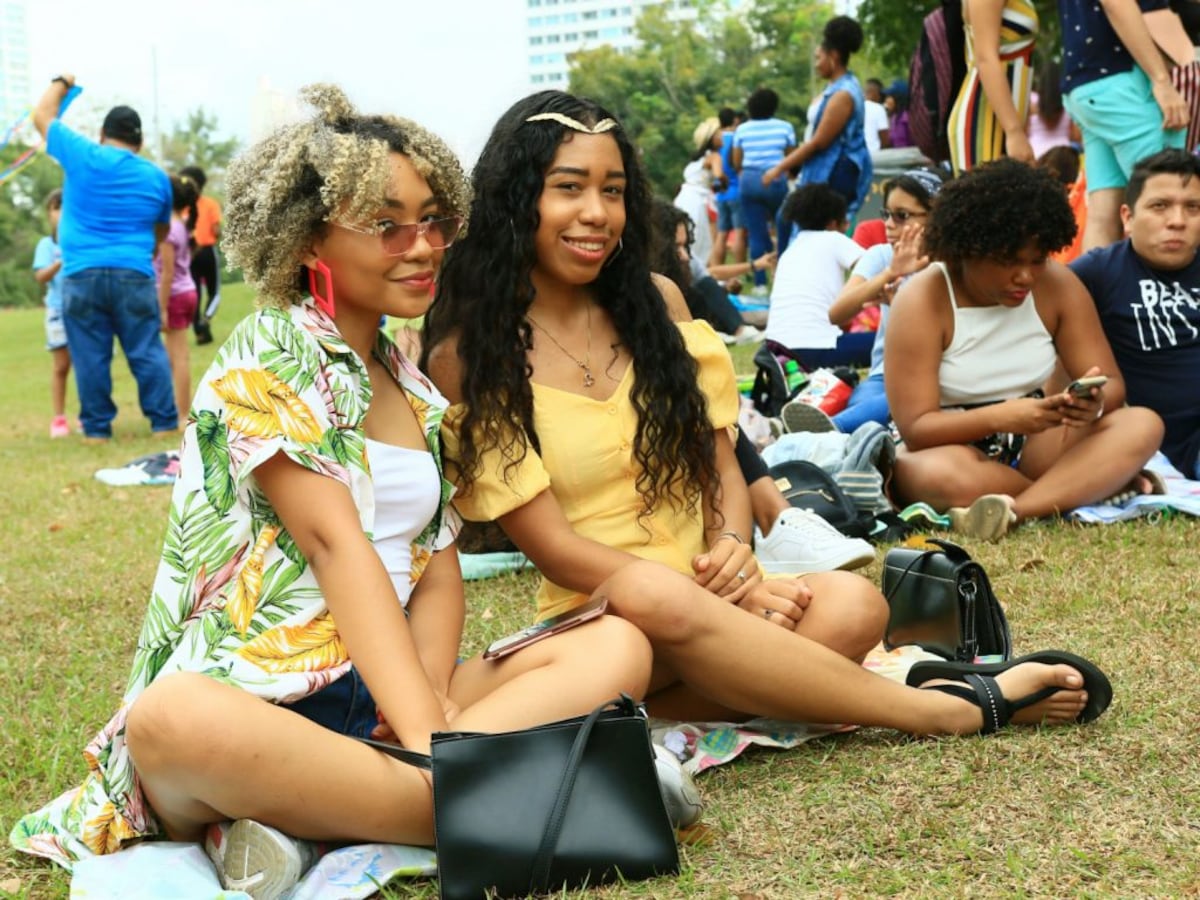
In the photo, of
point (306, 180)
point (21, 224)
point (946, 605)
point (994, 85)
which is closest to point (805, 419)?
point (994, 85)

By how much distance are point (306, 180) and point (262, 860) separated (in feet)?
3.97

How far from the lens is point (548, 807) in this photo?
2.24m

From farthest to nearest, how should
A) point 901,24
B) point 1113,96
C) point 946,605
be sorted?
point 901,24 → point 1113,96 → point 946,605

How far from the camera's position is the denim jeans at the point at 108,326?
30.0ft

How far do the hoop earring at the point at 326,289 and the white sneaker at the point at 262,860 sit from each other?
0.94m

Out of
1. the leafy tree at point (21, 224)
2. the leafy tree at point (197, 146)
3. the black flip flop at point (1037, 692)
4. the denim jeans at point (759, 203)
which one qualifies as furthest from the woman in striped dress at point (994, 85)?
the leafy tree at point (197, 146)

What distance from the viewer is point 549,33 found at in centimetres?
14800

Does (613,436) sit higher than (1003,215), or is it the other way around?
(1003,215)

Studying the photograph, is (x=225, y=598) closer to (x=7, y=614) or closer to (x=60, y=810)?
(x=60, y=810)

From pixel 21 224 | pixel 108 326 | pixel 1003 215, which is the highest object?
pixel 1003 215

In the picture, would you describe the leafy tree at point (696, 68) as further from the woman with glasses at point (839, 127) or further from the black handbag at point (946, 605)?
the black handbag at point (946, 605)

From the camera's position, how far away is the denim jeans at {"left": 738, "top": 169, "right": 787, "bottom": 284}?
42.5ft

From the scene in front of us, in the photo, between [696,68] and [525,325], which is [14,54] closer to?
[696,68]

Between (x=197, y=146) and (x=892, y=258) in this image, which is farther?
(x=197, y=146)
